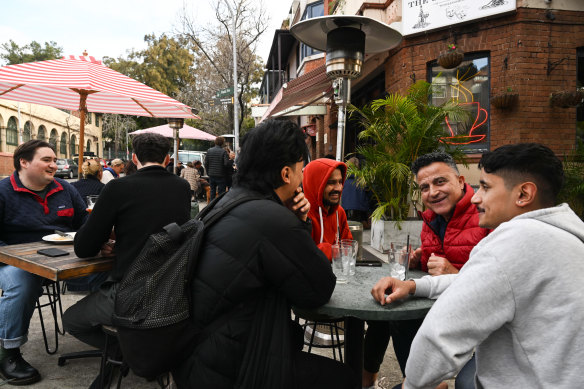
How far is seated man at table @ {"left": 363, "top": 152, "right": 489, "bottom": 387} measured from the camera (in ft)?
8.07

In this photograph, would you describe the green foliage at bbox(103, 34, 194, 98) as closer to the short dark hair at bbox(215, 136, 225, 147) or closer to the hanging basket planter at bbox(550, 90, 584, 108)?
the short dark hair at bbox(215, 136, 225, 147)

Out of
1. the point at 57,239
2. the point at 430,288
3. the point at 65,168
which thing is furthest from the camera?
the point at 65,168

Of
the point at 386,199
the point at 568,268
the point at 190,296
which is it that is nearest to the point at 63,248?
the point at 190,296

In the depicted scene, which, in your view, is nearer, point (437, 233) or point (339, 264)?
point (339, 264)

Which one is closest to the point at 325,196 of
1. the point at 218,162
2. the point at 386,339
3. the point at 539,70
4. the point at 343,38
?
the point at 386,339

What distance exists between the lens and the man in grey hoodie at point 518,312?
3.73 ft

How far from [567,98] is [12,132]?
128 ft

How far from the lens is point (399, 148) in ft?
21.2

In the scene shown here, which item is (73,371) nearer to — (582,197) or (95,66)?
(95,66)

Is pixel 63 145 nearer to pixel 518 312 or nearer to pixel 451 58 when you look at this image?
pixel 451 58

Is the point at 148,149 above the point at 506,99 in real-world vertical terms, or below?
below

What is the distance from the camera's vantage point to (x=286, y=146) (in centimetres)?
184

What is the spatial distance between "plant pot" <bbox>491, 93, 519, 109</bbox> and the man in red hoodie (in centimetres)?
549

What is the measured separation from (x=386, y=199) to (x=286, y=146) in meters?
5.06
